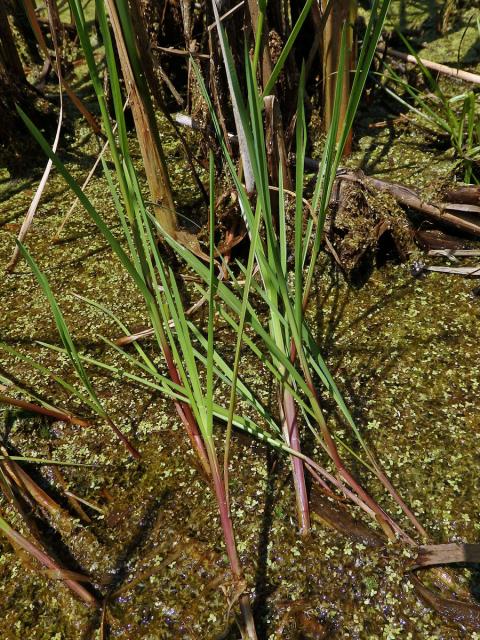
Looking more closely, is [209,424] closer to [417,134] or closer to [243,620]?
[243,620]

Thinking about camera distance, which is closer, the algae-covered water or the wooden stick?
the algae-covered water

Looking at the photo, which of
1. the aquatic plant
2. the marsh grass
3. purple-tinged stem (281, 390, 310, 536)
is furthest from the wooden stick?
purple-tinged stem (281, 390, 310, 536)

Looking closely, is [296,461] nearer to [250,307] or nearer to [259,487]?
[259,487]

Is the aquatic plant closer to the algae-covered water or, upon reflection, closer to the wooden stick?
the wooden stick

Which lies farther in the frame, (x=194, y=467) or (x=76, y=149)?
(x=76, y=149)

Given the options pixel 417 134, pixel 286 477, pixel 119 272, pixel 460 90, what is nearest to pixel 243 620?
pixel 286 477

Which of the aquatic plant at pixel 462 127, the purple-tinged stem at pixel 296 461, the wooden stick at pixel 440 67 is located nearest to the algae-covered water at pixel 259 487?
the purple-tinged stem at pixel 296 461

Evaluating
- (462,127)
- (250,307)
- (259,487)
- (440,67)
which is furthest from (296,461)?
(440,67)
